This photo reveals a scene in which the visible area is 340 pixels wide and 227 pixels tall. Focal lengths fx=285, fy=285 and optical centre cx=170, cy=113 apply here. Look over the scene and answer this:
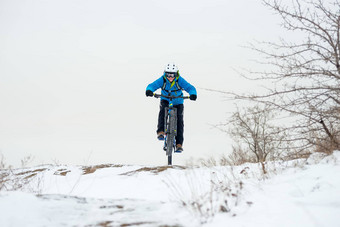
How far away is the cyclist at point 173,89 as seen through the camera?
23.9ft

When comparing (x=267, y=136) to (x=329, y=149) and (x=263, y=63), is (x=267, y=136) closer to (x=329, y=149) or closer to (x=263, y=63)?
(x=329, y=149)

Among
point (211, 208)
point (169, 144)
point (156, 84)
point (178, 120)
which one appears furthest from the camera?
point (156, 84)

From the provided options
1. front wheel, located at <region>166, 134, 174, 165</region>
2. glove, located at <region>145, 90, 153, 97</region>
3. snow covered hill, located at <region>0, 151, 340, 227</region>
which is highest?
glove, located at <region>145, 90, 153, 97</region>

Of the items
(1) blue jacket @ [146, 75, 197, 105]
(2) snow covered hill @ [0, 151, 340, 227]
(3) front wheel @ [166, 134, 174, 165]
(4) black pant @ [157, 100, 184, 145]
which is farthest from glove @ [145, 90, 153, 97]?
(2) snow covered hill @ [0, 151, 340, 227]

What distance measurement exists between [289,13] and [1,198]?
4190mm

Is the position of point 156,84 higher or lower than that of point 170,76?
lower

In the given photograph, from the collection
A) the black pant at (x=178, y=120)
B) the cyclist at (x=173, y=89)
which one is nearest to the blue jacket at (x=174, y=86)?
the cyclist at (x=173, y=89)

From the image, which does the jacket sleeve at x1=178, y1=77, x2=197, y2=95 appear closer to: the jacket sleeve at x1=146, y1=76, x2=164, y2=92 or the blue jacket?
the blue jacket

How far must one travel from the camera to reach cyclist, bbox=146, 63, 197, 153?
7.28 m

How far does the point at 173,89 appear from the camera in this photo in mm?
7484

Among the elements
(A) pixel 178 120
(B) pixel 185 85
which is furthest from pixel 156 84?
(A) pixel 178 120

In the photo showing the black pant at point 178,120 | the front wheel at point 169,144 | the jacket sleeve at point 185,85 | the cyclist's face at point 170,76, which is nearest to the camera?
the front wheel at point 169,144

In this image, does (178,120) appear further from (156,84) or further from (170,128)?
(156,84)

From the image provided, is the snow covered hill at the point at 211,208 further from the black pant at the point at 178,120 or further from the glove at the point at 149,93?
the glove at the point at 149,93
